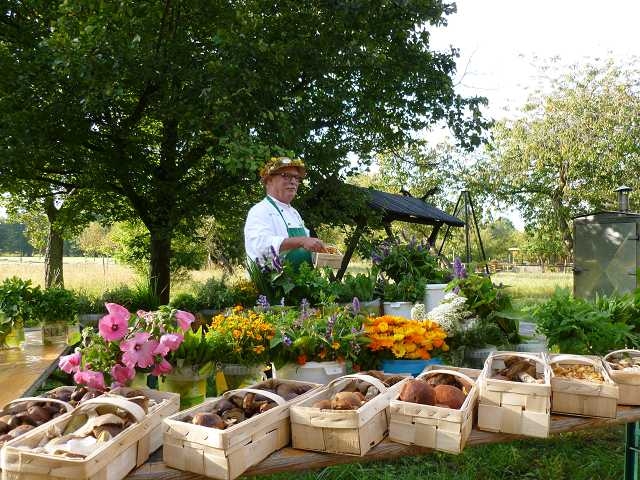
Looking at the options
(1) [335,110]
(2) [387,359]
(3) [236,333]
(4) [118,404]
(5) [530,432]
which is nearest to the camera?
(4) [118,404]

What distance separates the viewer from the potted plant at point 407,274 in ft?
12.4

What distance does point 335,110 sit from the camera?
952 cm

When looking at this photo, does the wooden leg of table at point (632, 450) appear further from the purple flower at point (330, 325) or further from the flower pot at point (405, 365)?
the purple flower at point (330, 325)

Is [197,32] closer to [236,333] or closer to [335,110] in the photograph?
[335,110]

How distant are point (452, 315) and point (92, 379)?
5.31 ft

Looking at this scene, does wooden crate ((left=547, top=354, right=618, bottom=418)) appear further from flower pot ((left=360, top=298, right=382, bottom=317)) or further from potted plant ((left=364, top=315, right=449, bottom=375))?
flower pot ((left=360, top=298, right=382, bottom=317))

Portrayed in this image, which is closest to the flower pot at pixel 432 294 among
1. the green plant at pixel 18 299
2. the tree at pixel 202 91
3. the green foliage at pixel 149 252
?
the green plant at pixel 18 299

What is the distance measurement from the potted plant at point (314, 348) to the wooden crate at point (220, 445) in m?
0.70

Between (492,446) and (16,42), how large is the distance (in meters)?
9.00

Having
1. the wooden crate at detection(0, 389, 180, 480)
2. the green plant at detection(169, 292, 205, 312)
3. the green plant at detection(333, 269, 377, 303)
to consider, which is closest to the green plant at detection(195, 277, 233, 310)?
the green plant at detection(169, 292, 205, 312)

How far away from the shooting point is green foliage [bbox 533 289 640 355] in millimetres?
2816

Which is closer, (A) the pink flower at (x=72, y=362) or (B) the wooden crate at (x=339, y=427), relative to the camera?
(B) the wooden crate at (x=339, y=427)

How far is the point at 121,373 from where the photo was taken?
1895 mm

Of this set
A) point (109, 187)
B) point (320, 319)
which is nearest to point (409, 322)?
point (320, 319)
